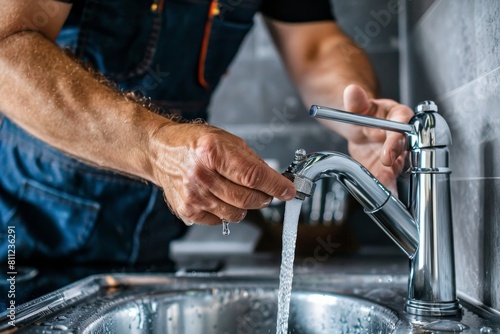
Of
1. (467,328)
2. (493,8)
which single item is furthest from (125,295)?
(493,8)

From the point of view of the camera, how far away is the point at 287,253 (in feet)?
2.21

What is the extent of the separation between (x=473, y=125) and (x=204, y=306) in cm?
44

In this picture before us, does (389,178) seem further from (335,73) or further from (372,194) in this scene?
(335,73)

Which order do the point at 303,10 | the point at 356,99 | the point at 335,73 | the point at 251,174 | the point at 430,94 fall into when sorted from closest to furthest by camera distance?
1. the point at 251,174
2. the point at 356,99
3. the point at 430,94
4. the point at 335,73
5. the point at 303,10

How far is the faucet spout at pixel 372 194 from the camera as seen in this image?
27.2 inches

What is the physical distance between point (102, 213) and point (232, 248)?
48 centimetres

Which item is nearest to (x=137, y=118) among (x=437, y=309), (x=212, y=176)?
(x=212, y=176)

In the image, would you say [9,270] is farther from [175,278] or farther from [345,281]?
[345,281]

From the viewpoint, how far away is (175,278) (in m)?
0.97

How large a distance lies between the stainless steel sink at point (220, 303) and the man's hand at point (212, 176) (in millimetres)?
217

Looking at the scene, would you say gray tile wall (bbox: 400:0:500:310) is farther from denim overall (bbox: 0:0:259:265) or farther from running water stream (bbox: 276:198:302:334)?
denim overall (bbox: 0:0:259:265)

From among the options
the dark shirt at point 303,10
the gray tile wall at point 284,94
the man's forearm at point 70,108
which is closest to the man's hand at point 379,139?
the man's forearm at point 70,108

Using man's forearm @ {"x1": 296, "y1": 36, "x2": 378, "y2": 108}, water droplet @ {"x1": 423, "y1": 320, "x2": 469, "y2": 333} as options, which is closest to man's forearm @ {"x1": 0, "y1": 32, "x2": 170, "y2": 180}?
water droplet @ {"x1": 423, "y1": 320, "x2": 469, "y2": 333}

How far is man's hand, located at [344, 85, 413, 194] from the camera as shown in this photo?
0.77m
